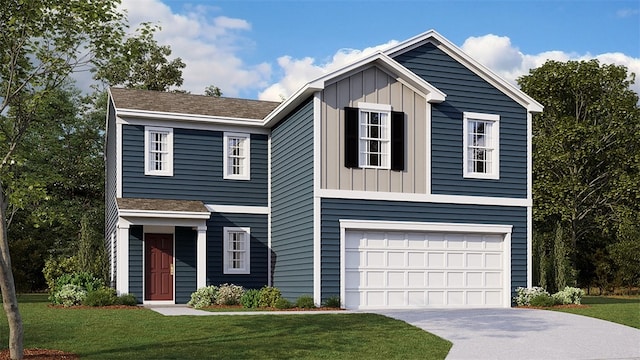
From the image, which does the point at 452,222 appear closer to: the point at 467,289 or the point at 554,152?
the point at 467,289

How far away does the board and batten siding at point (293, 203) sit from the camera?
21.4 meters

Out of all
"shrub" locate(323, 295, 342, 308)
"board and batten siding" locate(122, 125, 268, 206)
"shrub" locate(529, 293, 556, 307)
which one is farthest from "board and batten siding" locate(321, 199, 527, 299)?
"board and batten siding" locate(122, 125, 268, 206)

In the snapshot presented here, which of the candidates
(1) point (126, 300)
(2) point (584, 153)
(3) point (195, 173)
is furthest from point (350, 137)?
(2) point (584, 153)

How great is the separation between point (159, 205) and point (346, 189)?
6.03 metres

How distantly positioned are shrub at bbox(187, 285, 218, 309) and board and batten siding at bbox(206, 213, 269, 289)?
1.94 metres

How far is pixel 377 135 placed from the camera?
21.8 meters

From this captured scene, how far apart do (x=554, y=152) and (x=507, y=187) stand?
1596cm

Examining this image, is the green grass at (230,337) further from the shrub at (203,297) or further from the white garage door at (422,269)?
the shrub at (203,297)

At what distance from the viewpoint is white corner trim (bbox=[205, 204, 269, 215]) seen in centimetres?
2486

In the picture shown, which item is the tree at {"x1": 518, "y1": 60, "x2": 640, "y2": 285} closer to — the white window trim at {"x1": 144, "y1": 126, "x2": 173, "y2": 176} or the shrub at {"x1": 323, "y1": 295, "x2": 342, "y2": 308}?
the shrub at {"x1": 323, "y1": 295, "x2": 342, "y2": 308}

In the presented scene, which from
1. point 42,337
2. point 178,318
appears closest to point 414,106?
point 178,318

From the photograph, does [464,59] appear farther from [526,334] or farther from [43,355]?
[43,355]

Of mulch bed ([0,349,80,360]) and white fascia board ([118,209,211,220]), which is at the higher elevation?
white fascia board ([118,209,211,220])

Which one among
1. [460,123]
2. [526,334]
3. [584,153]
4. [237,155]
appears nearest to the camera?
[526,334]
